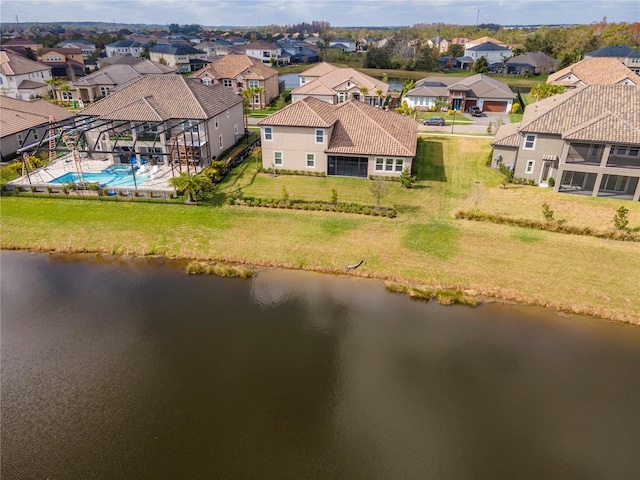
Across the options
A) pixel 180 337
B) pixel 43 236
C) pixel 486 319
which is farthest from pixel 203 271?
pixel 486 319

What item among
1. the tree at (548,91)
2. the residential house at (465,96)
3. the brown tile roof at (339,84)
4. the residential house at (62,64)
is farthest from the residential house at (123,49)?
the tree at (548,91)

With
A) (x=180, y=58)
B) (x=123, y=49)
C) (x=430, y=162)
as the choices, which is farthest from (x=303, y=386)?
(x=123, y=49)

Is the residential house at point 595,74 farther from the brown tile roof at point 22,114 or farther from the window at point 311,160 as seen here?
the brown tile roof at point 22,114

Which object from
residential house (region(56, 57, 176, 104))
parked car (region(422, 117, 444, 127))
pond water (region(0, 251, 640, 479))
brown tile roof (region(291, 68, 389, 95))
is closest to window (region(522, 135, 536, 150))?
pond water (region(0, 251, 640, 479))

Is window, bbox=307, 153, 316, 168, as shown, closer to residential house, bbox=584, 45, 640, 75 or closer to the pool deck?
the pool deck

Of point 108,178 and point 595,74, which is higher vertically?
point 595,74

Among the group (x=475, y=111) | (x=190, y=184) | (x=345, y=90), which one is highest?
(x=345, y=90)

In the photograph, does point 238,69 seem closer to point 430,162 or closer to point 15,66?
point 15,66

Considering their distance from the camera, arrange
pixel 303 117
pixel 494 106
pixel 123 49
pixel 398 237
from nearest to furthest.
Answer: pixel 398 237 < pixel 303 117 < pixel 494 106 < pixel 123 49
